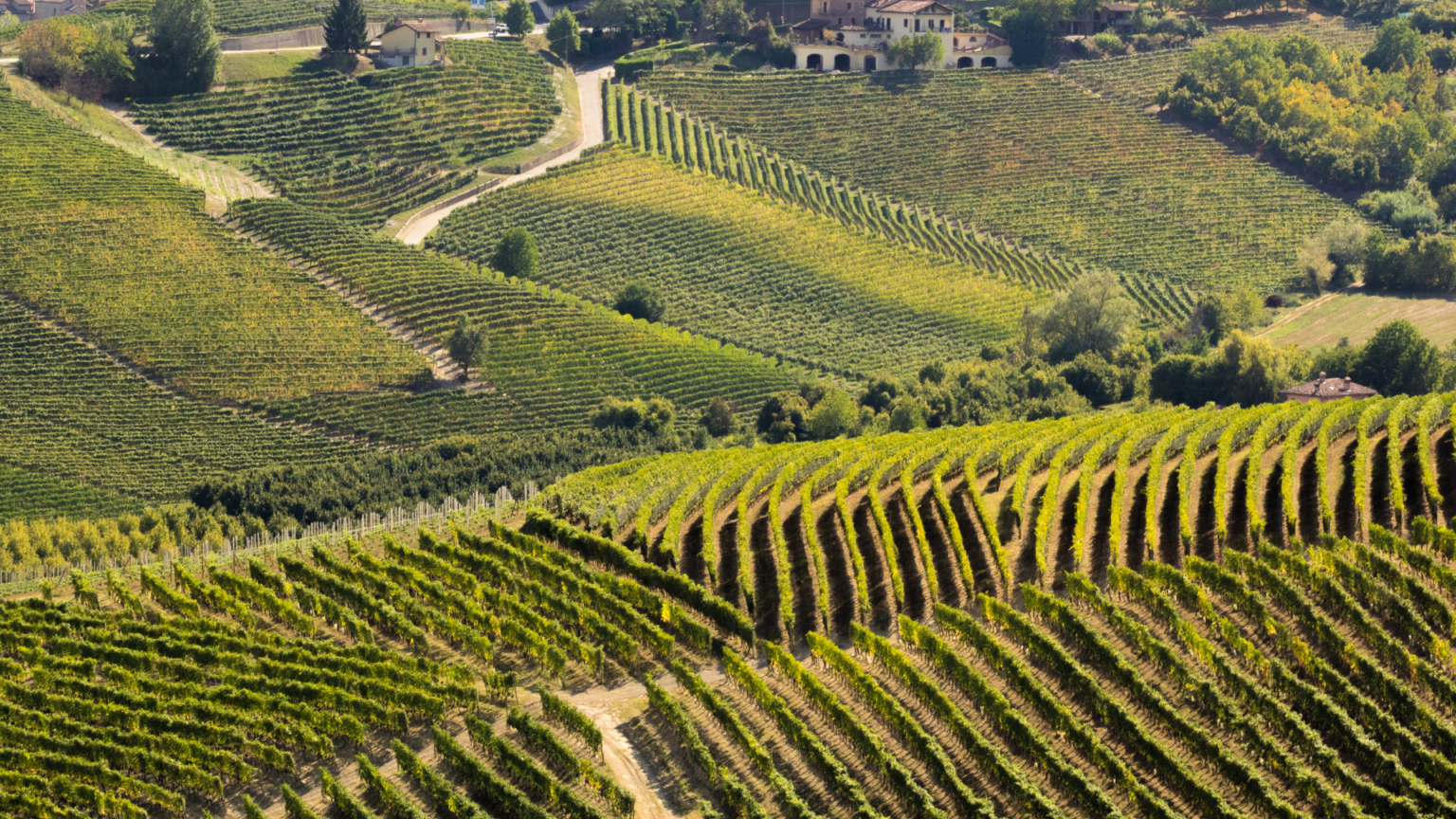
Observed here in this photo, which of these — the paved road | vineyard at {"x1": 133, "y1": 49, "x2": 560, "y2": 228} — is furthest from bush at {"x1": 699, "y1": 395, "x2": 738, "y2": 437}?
vineyard at {"x1": 133, "y1": 49, "x2": 560, "y2": 228}

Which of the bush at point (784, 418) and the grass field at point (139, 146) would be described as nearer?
the bush at point (784, 418)

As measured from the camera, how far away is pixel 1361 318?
11338cm

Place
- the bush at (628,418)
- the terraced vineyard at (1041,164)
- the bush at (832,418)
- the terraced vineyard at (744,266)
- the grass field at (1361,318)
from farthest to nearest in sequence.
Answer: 1. the terraced vineyard at (1041,164)
2. the terraced vineyard at (744,266)
3. the grass field at (1361,318)
4. the bush at (628,418)
5. the bush at (832,418)

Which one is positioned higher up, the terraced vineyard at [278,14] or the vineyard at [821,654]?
the terraced vineyard at [278,14]

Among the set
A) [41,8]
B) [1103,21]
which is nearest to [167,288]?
[41,8]

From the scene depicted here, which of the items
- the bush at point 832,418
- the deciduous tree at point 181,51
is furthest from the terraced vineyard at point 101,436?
the deciduous tree at point 181,51

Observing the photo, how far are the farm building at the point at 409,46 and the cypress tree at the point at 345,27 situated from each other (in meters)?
2.44

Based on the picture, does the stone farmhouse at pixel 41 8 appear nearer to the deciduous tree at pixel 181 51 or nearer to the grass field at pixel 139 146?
the deciduous tree at pixel 181 51

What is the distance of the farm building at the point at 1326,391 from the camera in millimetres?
85250

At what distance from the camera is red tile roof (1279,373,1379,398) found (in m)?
85.4

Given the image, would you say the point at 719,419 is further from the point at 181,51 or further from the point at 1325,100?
the point at 1325,100

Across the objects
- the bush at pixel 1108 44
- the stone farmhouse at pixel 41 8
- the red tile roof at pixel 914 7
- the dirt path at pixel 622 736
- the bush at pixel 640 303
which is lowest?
the bush at pixel 640 303

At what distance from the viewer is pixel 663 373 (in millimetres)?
98750

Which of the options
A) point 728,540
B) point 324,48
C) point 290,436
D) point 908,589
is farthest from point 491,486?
point 324,48
